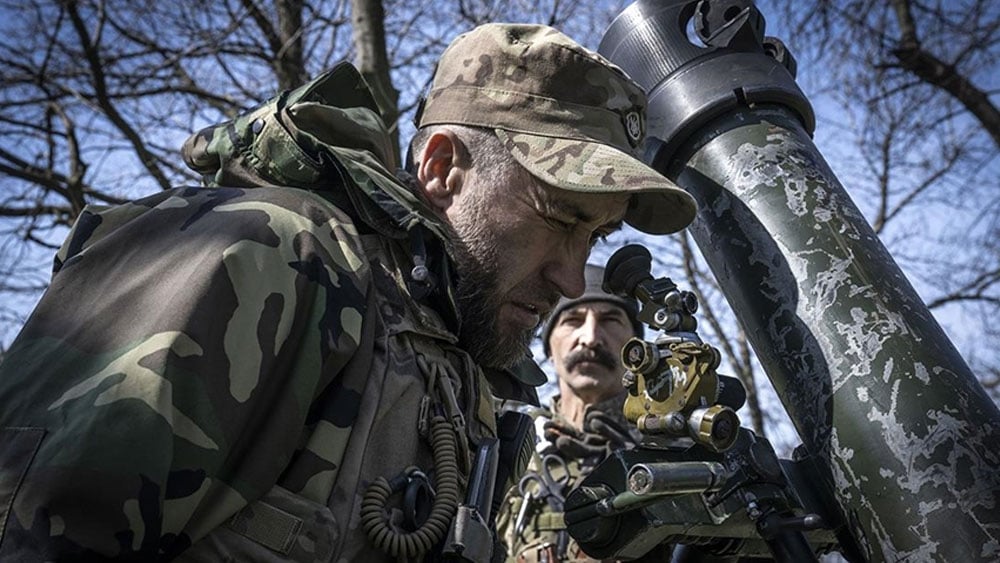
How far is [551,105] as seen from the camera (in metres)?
2.57

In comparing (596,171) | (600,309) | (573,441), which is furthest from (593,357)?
(596,171)

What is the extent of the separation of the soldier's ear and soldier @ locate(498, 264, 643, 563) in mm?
2678

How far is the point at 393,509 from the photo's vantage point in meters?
1.94

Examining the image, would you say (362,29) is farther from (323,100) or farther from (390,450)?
(390,450)

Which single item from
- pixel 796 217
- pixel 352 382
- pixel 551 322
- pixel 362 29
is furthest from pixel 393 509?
pixel 362 29

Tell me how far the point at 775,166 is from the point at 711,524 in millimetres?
833

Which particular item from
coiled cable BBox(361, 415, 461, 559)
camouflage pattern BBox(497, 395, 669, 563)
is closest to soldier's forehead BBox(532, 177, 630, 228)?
coiled cable BBox(361, 415, 461, 559)

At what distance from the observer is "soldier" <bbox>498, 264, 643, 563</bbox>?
506cm

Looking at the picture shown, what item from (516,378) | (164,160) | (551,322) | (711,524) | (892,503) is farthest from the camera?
(164,160)

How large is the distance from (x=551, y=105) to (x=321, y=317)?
3.22 ft

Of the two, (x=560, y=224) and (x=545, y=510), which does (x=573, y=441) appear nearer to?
(x=545, y=510)

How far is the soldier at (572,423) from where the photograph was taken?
506 cm

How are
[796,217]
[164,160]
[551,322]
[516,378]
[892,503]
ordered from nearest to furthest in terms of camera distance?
[892,503] < [796,217] < [516,378] < [551,322] < [164,160]

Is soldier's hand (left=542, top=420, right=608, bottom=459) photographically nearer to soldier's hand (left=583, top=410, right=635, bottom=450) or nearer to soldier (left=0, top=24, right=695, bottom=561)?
soldier's hand (left=583, top=410, right=635, bottom=450)
